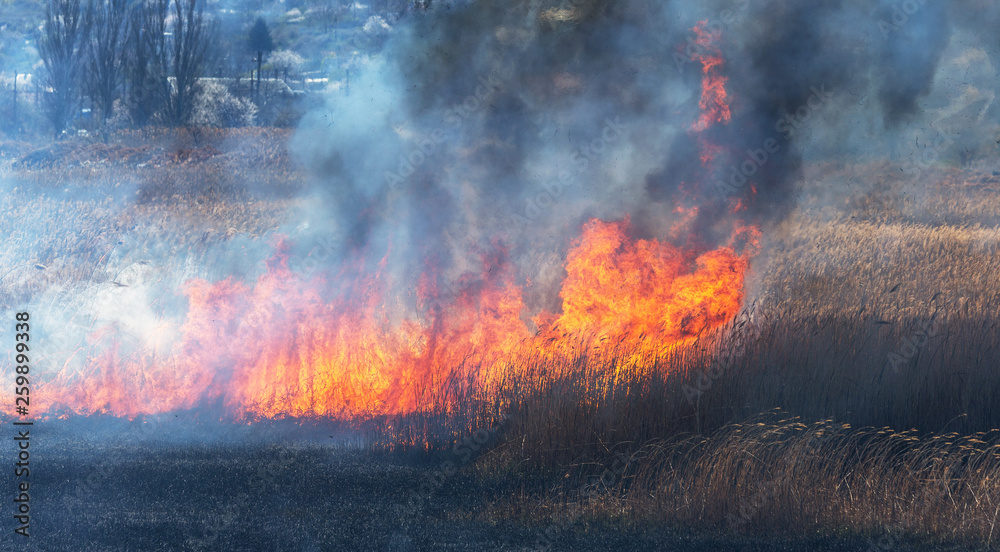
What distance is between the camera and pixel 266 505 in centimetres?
694

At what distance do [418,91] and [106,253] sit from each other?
30.8ft

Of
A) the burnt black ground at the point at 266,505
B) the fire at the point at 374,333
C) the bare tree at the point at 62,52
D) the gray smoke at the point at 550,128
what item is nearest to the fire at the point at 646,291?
the fire at the point at 374,333

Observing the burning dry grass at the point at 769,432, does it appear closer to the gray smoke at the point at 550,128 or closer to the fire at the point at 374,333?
the fire at the point at 374,333

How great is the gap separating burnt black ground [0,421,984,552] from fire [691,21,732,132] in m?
6.84

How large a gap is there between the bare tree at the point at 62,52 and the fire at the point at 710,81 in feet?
112

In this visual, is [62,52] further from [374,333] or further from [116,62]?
[374,333]

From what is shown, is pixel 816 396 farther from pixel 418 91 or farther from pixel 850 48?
pixel 850 48

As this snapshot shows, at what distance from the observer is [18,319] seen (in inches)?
466

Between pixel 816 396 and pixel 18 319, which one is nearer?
pixel 816 396

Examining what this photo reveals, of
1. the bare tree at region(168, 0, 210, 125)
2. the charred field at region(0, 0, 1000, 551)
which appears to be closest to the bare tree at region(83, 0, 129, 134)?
the bare tree at region(168, 0, 210, 125)

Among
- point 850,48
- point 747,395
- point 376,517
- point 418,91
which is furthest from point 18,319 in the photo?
point 850,48

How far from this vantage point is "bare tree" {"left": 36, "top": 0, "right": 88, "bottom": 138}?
3619cm

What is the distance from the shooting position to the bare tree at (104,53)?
39500 mm

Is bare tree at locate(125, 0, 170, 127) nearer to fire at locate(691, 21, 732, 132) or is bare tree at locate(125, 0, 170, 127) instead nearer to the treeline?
the treeline
